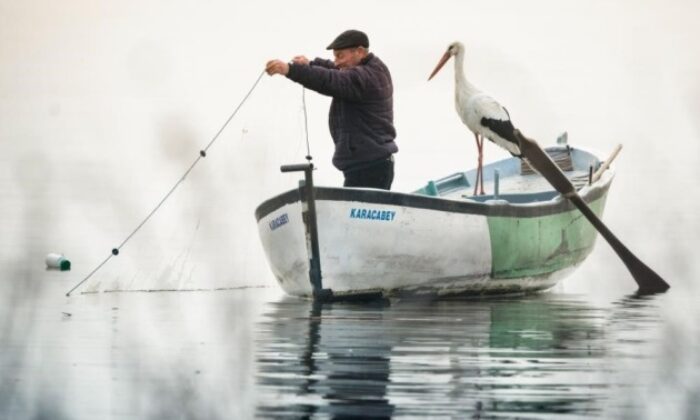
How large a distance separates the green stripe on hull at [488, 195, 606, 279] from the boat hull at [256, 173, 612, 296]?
0.7 inches

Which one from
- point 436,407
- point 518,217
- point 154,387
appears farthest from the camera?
point 518,217

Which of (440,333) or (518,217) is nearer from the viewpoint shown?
(440,333)

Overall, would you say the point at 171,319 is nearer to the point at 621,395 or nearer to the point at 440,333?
the point at 440,333

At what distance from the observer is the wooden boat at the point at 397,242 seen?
14664mm

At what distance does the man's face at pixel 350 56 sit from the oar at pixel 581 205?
259 centimetres

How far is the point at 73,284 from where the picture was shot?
1722 cm

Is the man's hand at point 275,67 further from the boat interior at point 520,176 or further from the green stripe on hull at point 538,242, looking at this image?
the boat interior at point 520,176

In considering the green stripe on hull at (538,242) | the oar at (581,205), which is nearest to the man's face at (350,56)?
the green stripe on hull at (538,242)

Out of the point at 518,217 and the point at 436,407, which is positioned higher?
the point at 518,217

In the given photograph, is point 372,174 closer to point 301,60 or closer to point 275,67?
point 301,60

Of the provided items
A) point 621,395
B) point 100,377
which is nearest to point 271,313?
point 100,377

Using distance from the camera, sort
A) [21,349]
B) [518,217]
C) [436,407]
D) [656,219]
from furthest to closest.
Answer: [656,219]
[518,217]
[21,349]
[436,407]

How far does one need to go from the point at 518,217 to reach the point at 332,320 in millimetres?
3919

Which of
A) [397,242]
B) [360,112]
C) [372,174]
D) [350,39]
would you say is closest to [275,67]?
[360,112]
